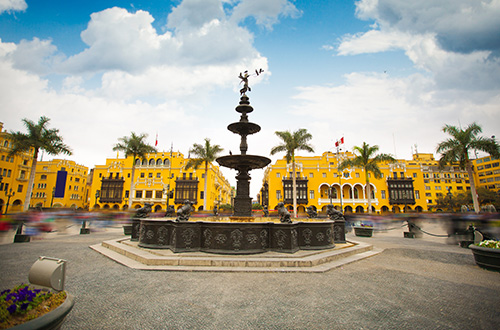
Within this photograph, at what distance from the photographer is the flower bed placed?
1952 mm

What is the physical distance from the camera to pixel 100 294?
449cm

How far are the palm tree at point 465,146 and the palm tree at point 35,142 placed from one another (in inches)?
1700

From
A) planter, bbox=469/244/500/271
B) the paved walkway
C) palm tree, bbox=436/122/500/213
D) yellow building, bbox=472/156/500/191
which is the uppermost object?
yellow building, bbox=472/156/500/191

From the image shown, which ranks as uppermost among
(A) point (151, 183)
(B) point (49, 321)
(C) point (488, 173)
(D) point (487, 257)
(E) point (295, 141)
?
(C) point (488, 173)

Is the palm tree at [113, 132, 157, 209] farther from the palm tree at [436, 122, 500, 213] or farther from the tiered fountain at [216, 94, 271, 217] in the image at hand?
the palm tree at [436, 122, 500, 213]

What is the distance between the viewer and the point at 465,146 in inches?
934

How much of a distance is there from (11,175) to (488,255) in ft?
216

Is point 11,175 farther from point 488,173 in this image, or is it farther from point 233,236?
point 488,173

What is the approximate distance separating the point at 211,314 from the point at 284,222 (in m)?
4.55

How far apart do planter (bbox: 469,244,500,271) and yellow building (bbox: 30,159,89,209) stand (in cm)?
7239

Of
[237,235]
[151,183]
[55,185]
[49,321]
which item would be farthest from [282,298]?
[55,185]

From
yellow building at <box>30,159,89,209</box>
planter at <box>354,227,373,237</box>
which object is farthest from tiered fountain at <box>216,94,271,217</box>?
yellow building at <box>30,159,89,209</box>

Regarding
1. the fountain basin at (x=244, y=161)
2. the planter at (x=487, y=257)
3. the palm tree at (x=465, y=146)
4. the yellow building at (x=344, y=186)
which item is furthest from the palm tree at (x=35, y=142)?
the palm tree at (x=465, y=146)

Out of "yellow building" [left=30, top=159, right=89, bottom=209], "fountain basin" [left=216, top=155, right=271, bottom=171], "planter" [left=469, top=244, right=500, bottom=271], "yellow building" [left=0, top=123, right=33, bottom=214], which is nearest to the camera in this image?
"planter" [left=469, top=244, right=500, bottom=271]
